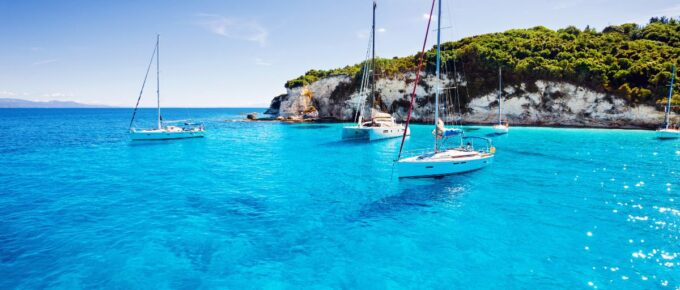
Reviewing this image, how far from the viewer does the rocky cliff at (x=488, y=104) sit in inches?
2249

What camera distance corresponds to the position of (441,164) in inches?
843

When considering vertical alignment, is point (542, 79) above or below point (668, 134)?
above

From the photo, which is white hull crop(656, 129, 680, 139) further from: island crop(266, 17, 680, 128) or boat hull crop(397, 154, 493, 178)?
boat hull crop(397, 154, 493, 178)

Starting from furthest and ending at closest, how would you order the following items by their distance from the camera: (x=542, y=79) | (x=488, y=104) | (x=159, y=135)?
(x=488, y=104) → (x=542, y=79) → (x=159, y=135)

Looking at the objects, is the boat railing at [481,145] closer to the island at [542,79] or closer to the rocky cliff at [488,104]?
the rocky cliff at [488,104]

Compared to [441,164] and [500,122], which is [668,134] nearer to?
[500,122]

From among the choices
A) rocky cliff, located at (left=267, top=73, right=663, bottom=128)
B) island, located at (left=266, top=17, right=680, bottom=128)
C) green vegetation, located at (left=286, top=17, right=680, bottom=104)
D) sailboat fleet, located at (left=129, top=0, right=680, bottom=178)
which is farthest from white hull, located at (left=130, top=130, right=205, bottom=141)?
green vegetation, located at (left=286, top=17, right=680, bottom=104)

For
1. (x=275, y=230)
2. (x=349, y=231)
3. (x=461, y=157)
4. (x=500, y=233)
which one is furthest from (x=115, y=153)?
(x=500, y=233)

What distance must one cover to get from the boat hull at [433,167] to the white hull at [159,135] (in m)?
39.1

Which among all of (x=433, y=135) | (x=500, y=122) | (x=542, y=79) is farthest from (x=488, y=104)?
(x=433, y=135)

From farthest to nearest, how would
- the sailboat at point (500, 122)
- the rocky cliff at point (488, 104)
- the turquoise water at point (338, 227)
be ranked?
1. the rocky cliff at point (488, 104)
2. the sailboat at point (500, 122)
3. the turquoise water at point (338, 227)

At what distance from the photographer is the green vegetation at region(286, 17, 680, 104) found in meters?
55.3

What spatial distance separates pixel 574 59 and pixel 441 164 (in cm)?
5870

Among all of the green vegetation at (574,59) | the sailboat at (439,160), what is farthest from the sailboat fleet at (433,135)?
the green vegetation at (574,59)
